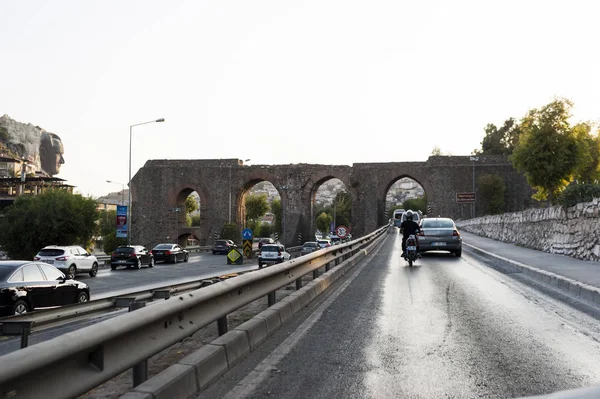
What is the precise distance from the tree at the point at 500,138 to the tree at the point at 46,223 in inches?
2930

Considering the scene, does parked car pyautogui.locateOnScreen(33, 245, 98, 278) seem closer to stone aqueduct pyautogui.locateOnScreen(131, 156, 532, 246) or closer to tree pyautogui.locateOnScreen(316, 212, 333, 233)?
stone aqueduct pyautogui.locateOnScreen(131, 156, 532, 246)

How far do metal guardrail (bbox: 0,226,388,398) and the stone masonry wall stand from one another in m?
14.0

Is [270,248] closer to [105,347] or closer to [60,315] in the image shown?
[60,315]

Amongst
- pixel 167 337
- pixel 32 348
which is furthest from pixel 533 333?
pixel 32 348

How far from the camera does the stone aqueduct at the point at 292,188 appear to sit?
7200 centimetres

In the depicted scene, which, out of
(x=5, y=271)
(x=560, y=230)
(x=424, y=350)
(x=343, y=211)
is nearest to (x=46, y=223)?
(x=5, y=271)

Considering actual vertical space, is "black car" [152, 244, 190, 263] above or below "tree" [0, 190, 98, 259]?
below

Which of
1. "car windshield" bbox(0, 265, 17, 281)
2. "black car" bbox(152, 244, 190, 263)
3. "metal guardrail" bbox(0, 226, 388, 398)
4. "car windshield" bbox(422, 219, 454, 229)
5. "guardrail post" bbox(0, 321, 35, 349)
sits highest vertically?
"car windshield" bbox(422, 219, 454, 229)

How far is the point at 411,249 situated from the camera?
18609mm

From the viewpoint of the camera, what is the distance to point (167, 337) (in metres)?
4.43

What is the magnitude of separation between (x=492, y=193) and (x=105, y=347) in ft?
232

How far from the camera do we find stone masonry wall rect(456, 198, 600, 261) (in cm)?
1669

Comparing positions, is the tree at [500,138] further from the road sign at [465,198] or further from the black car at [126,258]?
the black car at [126,258]

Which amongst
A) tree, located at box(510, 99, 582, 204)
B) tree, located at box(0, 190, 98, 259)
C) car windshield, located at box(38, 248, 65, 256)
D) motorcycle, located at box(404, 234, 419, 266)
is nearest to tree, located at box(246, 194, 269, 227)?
tree, located at box(0, 190, 98, 259)
